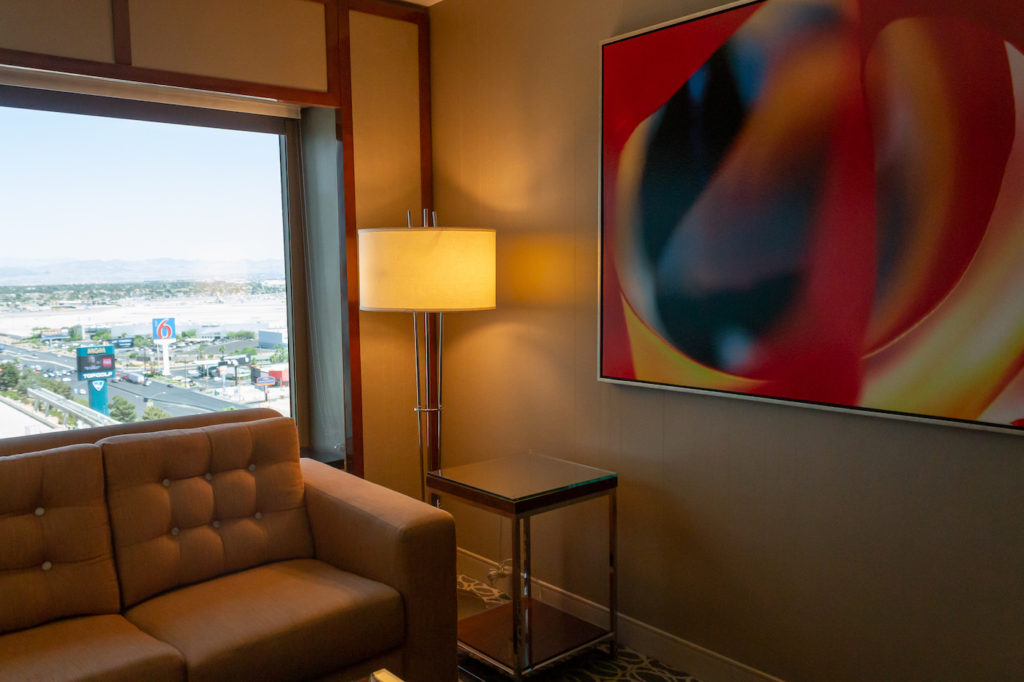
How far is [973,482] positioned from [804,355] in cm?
51

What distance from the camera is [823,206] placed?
6.73 ft

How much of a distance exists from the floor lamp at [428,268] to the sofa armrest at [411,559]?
72cm

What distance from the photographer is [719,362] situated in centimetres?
232

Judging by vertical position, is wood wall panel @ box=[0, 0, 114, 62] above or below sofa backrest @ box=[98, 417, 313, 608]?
above

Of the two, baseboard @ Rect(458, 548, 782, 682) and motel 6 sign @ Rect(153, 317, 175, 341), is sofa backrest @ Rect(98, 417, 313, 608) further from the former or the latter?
baseboard @ Rect(458, 548, 782, 682)

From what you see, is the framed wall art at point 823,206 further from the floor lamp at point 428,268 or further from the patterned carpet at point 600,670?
the patterned carpet at point 600,670

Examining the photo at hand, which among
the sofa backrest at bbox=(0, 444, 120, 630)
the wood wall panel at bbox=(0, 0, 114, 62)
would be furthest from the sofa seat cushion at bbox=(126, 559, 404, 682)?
the wood wall panel at bbox=(0, 0, 114, 62)

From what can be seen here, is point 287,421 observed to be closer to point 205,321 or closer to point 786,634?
point 205,321

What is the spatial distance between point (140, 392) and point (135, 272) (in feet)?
1.50

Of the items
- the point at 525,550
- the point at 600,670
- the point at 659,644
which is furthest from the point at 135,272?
the point at 659,644

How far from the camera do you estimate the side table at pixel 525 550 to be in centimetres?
238

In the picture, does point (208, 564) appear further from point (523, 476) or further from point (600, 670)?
point (600, 670)

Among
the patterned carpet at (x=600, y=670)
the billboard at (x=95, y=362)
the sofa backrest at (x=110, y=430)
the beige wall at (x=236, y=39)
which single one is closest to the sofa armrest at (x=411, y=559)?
the patterned carpet at (x=600, y=670)

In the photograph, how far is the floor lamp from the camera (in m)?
2.71
